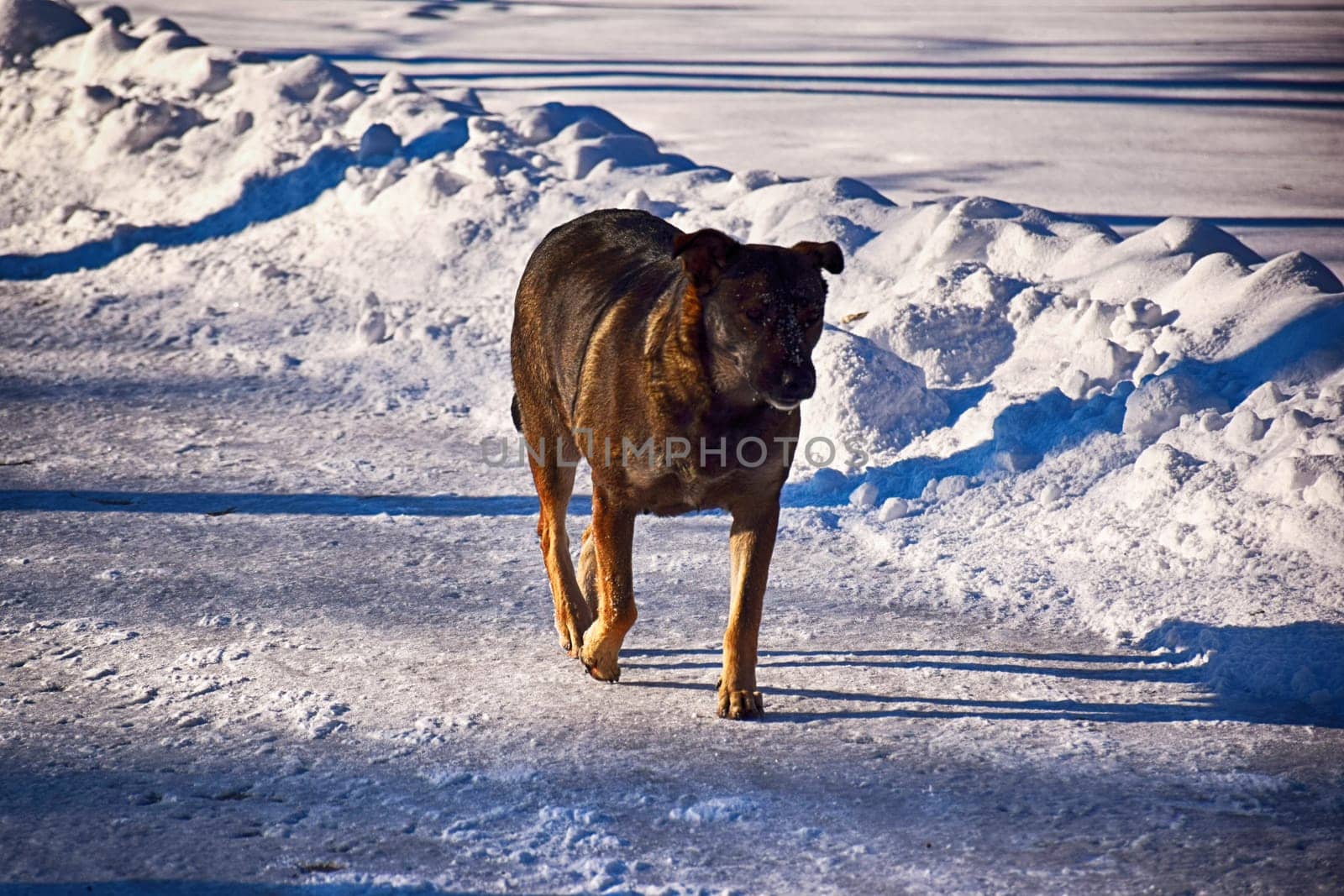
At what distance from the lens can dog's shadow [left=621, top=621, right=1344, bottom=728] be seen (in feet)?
16.0

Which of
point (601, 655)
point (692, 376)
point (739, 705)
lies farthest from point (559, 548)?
point (692, 376)

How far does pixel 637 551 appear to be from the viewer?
6.62 meters

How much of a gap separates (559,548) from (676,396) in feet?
3.88

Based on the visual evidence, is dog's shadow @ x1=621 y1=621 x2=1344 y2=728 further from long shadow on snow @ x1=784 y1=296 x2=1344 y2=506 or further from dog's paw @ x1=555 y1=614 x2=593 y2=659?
long shadow on snow @ x1=784 y1=296 x2=1344 y2=506

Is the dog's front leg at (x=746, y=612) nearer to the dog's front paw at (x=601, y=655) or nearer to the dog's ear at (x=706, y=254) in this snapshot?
the dog's front paw at (x=601, y=655)

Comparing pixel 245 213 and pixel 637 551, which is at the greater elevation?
pixel 245 213

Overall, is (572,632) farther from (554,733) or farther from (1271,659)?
(1271,659)

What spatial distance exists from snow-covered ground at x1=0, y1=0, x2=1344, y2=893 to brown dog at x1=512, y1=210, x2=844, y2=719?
36cm

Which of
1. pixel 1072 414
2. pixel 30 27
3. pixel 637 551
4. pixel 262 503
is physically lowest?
pixel 262 503

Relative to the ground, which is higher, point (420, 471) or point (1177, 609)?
point (1177, 609)

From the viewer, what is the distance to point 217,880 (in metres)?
3.71

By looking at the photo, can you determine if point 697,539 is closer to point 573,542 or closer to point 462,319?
point 573,542

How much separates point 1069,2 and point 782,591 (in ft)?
81.9

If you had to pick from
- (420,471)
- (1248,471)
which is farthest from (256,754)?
(1248,471)
